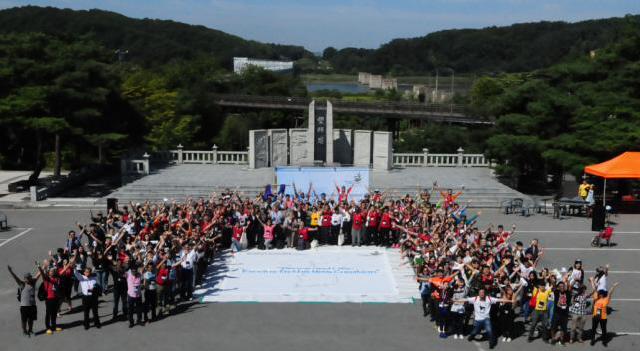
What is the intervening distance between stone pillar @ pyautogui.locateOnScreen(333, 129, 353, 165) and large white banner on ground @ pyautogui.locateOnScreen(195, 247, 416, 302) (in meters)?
15.7

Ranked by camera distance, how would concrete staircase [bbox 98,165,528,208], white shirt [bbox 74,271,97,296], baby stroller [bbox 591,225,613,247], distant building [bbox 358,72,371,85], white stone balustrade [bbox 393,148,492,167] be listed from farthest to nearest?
distant building [bbox 358,72,371,85]
white stone balustrade [bbox 393,148,492,167]
concrete staircase [bbox 98,165,528,208]
baby stroller [bbox 591,225,613,247]
white shirt [bbox 74,271,97,296]

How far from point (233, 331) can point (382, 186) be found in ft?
58.3

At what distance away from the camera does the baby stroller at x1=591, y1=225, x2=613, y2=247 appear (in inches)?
872

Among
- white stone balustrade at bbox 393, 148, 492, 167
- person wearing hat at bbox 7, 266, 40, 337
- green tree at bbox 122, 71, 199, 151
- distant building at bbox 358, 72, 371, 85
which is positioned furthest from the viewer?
distant building at bbox 358, 72, 371, 85

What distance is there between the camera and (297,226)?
21.6 metres

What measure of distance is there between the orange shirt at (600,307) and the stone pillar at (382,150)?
868 inches

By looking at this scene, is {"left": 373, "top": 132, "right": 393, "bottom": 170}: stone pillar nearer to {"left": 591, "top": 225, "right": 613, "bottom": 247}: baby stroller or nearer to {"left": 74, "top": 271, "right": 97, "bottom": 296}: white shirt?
{"left": 591, "top": 225, "right": 613, "bottom": 247}: baby stroller

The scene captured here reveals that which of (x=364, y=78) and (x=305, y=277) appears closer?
(x=305, y=277)

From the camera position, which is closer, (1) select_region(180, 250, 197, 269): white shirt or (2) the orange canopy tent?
(1) select_region(180, 250, 197, 269): white shirt

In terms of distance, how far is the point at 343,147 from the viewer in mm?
37344

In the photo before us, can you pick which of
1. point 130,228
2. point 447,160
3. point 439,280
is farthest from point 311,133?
point 439,280

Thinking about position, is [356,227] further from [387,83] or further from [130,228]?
[387,83]

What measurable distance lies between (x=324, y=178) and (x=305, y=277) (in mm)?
13713

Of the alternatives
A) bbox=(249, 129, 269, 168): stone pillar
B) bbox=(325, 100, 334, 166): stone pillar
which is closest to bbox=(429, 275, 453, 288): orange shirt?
bbox=(249, 129, 269, 168): stone pillar
